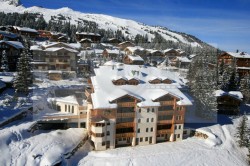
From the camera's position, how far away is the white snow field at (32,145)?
40.1 m

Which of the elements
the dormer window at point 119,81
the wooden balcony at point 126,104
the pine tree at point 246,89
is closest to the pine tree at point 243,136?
the wooden balcony at point 126,104

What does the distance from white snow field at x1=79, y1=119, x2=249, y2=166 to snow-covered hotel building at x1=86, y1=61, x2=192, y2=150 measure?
6.81 feet

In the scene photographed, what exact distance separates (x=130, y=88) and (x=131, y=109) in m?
4.87

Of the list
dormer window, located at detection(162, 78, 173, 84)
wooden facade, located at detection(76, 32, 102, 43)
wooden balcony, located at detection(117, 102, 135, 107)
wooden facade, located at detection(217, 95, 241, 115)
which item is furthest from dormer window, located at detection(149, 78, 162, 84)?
wooden facade, located at detection(76, 32, 102, 43)

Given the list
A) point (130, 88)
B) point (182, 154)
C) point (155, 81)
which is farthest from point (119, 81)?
point (182, 154)

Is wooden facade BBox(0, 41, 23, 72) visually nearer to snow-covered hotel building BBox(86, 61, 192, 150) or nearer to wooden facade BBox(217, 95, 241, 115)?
snow-covered hotel building BBox(86, 61, 192, 150)

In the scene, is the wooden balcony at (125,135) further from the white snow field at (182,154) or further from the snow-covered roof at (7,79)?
the snow-covered roof at (7,79)

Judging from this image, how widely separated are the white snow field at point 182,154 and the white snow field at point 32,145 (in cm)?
415

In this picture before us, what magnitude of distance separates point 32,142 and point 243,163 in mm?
37395

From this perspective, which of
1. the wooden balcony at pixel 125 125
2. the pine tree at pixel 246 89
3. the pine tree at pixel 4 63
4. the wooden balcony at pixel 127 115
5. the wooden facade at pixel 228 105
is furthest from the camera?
the pine tree at pixel 246 89

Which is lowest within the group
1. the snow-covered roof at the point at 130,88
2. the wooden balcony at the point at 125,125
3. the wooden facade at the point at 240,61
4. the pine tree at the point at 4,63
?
the wooden balcony at the point at 125,125

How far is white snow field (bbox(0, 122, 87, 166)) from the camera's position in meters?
40.1

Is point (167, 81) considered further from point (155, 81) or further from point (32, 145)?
point (32, 145)

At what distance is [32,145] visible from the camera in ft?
142
